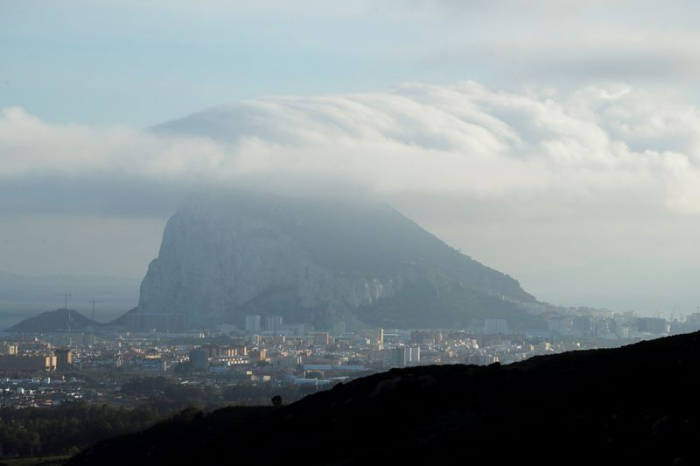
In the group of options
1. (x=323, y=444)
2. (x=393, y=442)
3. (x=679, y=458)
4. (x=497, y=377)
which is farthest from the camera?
(x=497, y=377)

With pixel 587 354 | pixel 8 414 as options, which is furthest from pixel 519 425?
pixel 8 414

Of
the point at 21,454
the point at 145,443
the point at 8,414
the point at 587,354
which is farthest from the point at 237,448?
the point at 8,414

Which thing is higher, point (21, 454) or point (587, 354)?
point (587, 354)

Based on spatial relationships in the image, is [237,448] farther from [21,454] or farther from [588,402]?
[21,454]

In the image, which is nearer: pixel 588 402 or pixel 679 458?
pixel 679 458

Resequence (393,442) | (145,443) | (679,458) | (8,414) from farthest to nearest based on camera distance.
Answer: (8,414)
(145,443)
(393,442)
(679,458)

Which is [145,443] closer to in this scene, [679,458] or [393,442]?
[393,442]
